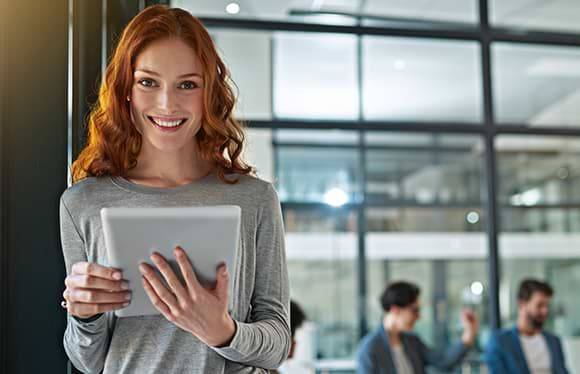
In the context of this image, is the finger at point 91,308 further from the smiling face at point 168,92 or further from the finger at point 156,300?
the smiling face at point 168,92

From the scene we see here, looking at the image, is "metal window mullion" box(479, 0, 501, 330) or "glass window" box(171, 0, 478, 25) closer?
"glass window" box(171, 0, 478, 25)

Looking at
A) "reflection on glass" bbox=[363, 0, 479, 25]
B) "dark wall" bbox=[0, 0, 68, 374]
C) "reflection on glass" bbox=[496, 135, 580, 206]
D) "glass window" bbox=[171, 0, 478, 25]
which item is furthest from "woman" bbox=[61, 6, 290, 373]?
"reflection on glass" bbox=[496, 135, 580, 206]

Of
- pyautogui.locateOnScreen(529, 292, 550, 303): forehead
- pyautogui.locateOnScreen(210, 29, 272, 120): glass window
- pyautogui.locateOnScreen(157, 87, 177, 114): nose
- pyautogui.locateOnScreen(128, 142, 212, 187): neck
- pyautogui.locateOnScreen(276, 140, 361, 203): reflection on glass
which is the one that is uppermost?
pyautogui.locateOnScreen(210, 29, 272, 120): glass window

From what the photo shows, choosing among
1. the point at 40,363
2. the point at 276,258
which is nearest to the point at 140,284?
the point at 276,258

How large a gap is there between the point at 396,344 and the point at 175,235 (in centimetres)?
375

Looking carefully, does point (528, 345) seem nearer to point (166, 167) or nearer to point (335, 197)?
point (335, 197)

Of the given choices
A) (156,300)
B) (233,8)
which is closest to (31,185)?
(156,300)

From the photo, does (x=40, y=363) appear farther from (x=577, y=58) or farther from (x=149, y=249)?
(x=577, y=58)

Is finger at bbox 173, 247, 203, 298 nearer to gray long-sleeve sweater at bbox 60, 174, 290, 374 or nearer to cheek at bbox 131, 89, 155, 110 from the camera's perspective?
gray long-sleeve sweater at bbox 60, 174, 290, 374

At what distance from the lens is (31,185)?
5.13 feet

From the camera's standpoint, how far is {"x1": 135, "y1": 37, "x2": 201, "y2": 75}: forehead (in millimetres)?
1406

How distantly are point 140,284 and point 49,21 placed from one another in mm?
610

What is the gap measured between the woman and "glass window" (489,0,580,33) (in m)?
4.16

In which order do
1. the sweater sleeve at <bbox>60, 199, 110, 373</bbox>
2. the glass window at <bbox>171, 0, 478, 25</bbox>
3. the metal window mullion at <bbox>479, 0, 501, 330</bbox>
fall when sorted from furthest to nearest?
the metal window mullion at <bbox>479, 0, 501, 330</bbox> → the glass window at <bbox>171, 0, 478, 25</bbox> → the sweater sleeve at <bbox>60, 199, 110, 373</bbox>
